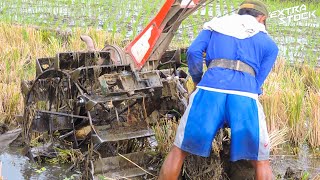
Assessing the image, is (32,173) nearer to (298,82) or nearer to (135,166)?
(135,166)

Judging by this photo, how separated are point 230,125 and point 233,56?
53cm

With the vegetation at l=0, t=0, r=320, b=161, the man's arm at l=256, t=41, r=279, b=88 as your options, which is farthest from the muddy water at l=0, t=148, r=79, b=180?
the man's arm at l=256, t=41, r=279, b=88

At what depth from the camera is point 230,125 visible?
166 inches

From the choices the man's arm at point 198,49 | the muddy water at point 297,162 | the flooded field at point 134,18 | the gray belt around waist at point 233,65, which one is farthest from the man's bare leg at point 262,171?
the flooded field at point 134,18

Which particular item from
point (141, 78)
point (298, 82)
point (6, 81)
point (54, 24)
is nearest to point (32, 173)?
point (141, 78)

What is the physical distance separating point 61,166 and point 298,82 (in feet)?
11.7

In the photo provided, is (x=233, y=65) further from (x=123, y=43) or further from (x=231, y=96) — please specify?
(x=123, y=43)

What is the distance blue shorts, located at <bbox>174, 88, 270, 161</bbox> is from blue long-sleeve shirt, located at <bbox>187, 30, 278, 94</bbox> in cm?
9

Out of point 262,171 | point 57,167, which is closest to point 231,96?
point 262,171

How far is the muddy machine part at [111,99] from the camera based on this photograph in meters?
4.89

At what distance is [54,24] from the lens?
12.2 meters

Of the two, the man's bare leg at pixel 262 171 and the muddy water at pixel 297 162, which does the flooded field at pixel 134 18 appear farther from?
the man's bare leg at pixel 262 171

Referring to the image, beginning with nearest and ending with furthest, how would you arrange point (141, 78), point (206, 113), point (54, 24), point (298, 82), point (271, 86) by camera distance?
point (206, 113), point (141, 78), point (271, 86), point (298, 82), point (54, 24)

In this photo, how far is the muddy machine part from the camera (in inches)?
193
